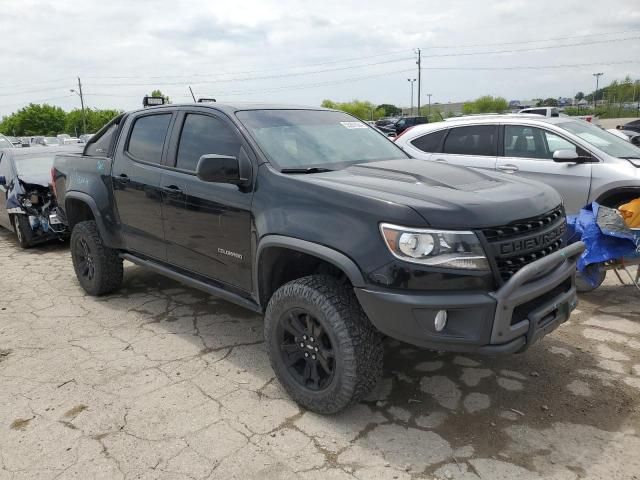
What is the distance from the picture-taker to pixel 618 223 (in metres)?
4.39

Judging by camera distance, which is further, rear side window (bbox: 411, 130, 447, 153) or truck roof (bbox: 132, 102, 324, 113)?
rear side window (bbox: 411, 130, 447, 153)

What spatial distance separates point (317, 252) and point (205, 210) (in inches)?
46.0

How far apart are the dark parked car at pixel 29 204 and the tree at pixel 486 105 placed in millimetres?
76037

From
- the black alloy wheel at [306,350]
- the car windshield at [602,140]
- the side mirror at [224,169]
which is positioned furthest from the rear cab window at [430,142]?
the black alloy wheel at [306,350]

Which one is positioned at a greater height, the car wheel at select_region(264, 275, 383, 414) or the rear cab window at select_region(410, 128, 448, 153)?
the rear cab window at select_region(410, 128, 448, 153)

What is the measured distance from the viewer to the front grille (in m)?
2.59

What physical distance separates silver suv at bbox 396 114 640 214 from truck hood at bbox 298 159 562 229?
2747mm

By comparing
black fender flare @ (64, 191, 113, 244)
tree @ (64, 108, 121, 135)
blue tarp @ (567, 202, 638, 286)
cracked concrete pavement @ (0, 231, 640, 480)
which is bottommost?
cracked concrete pavement @ (0, 231, 640, 480)

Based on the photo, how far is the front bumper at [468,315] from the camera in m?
2.48

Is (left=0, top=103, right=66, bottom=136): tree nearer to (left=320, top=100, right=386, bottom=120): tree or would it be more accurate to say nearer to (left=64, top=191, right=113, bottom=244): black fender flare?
(left=320, top=100, right=386, bottom=120): tree

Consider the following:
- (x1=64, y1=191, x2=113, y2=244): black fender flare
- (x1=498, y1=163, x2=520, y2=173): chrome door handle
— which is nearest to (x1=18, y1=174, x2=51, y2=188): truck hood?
(x1=64, y1=191, x2=113, y2=244): black fender flare

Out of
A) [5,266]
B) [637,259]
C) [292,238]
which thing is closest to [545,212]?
[292,238]

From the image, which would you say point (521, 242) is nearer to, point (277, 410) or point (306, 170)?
point (306, 170)

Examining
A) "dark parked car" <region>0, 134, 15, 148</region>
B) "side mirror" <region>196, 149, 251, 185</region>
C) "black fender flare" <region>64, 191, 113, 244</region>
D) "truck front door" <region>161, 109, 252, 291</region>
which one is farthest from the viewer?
"dark parked car" <region>0, 134, 15, 148</region>
